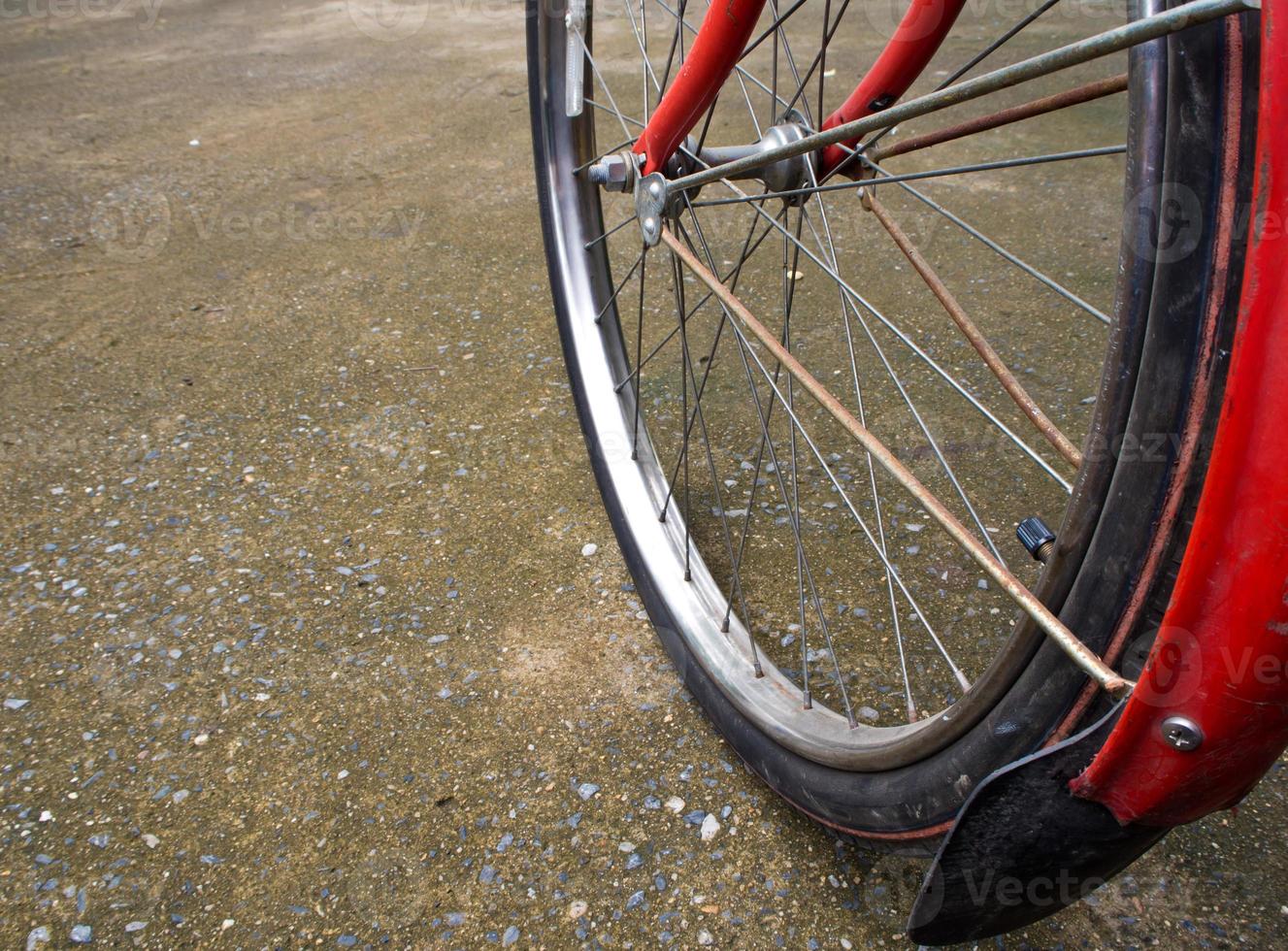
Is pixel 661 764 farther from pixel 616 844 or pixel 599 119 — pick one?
pixel 599 119

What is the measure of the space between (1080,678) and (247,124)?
11.8 feet

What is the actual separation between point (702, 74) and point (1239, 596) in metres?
0.85

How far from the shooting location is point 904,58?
1119 millimetres

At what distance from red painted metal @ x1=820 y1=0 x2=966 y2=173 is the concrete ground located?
2.65ft

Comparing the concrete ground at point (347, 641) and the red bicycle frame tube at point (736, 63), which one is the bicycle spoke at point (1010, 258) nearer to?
the red bicycle frame tube at point (736, 63)

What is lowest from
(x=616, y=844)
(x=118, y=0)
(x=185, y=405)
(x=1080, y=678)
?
(x=616, y=844)

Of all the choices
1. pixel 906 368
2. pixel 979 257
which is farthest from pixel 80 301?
pixel 979 257

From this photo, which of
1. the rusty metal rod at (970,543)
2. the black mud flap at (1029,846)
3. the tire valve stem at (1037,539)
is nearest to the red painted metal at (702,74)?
the rusty metal rod at (970,543)

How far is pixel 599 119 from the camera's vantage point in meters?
3.60

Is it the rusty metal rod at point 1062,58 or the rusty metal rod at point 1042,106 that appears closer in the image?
the rusty metal rod at point 1062,58

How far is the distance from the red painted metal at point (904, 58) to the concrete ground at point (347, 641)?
0.81 m

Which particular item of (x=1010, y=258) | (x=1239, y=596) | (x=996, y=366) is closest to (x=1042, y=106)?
(x=1010, y=258)

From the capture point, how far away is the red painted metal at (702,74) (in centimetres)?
115

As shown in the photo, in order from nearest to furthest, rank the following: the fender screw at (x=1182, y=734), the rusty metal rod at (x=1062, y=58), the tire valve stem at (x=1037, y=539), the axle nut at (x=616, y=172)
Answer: the rusty metal rod at (x=1062, y=58) < the fender screw at (x=1182, y=734) < the tire valve stem at (x=1037, y=539) < the axle nut at (x=616, y=172)
